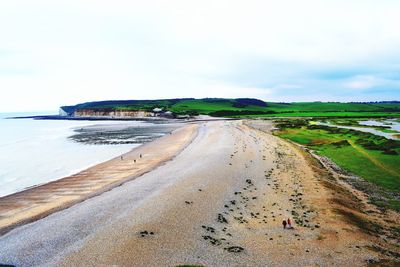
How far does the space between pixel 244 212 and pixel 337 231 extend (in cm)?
577

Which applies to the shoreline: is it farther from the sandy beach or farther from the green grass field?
the green grass field

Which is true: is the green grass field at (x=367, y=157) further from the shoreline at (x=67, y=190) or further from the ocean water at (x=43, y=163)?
the ocean water at (x=43, y=163)

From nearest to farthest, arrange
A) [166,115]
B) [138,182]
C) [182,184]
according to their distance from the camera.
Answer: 1. [182,184]
2. [138,182]
3. [166,115]

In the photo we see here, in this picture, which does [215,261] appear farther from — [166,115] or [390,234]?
[166,115]

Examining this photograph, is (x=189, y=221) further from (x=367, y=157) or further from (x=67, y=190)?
(x=367, y=157)

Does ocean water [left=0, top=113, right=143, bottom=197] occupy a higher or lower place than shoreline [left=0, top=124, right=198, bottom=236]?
lower

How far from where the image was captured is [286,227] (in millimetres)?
21750

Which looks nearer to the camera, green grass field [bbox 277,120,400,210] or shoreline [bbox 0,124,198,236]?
shoreline [bbox 0,124,198,236]

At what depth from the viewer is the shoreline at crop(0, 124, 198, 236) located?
83.3ft

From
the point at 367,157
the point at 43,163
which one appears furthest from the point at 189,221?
the point at 43,163

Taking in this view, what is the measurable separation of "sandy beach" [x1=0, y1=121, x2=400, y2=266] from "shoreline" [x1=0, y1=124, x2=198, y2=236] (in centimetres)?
11

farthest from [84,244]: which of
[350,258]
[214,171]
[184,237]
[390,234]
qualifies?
[214,171]

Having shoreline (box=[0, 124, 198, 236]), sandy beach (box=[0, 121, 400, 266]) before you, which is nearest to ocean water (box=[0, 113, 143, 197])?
shoreline (box=[0, 124, 198, 236])

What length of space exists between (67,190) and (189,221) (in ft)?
49.9
